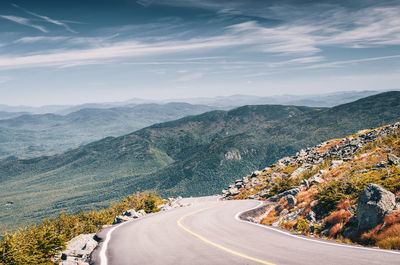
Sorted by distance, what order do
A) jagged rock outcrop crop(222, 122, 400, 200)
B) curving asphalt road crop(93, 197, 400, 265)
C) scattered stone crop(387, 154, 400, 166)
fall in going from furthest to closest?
jagged rock outcrop crop(222, 122, 400, 200) < scattered stone crop(387, 154, 400, 166) < curving asphalt road crop(93, 197, 400, 265)

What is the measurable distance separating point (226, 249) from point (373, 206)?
792 cm

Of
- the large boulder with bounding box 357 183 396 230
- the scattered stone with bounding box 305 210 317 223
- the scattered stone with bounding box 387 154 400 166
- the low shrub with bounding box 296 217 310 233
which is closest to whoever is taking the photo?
the large boulder with bounding box 357 183 396 230

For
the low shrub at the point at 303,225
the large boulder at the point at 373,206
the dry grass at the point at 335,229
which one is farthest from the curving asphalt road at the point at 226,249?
the large boulder at the point at 373,206

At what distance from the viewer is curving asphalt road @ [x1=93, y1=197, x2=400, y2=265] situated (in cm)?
978

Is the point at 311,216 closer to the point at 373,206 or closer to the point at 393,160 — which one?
the point at 373,206

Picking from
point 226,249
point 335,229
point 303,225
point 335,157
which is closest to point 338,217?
point 335,229

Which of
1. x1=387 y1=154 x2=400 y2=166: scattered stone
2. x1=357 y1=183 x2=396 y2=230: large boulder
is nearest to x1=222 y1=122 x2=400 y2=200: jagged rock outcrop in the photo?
x1=387 y1=154 x2=400 y2=166: scattered stone

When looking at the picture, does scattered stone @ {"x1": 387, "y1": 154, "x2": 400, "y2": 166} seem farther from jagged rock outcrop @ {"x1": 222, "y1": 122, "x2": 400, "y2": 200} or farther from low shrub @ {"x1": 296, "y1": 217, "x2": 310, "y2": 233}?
low shrub @ {"x1": 296, "y1": 217, "x2": 310, "y2": 233}

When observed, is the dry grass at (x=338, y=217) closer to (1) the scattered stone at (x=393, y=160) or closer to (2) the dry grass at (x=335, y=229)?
(2) the dry grass at (x=335, y=229)

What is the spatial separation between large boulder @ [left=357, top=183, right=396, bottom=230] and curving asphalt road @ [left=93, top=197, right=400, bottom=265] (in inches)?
94.1

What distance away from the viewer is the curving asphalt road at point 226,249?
9781mm

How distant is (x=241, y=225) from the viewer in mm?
19000

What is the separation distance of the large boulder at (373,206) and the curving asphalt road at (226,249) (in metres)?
2.39

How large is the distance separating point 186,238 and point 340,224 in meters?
9.18
